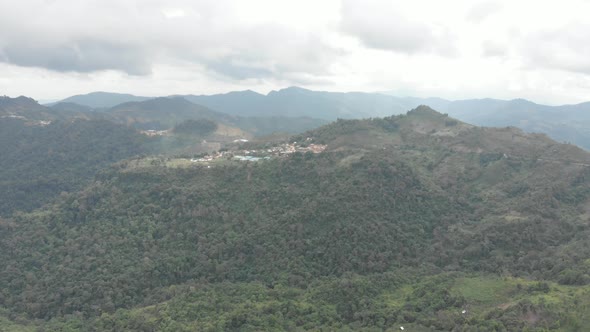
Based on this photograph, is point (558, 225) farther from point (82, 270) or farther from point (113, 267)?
point (82, 270)

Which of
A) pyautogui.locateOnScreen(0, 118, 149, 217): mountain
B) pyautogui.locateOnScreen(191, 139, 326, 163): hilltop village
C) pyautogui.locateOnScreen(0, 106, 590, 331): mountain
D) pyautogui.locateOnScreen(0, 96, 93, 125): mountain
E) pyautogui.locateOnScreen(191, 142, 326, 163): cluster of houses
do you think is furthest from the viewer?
pyautogui.locateOnScreen(0, 96, 93, 125): mountain

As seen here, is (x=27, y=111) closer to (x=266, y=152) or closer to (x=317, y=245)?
(x=266, y=152)

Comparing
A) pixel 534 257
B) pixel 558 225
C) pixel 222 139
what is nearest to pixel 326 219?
pixel 534 257

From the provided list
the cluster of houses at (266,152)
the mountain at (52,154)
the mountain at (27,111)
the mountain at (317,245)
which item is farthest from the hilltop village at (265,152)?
the mountain at (27,111)

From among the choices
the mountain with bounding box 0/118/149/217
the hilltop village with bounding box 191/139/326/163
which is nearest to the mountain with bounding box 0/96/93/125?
the mountain with bounding box 0/118/149/217

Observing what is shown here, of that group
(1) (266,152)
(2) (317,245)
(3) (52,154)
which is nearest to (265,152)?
(1) (266,152)

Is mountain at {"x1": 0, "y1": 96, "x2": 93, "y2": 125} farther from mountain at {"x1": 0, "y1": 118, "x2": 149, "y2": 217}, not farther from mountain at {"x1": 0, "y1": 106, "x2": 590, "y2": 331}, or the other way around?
mountain at {"x1": 0, "y1": 106, "x2": 590, "y2": 331}

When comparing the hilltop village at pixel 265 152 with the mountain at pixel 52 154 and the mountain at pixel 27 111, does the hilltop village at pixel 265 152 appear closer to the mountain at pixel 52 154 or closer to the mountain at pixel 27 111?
the mountain at pixel 52 154

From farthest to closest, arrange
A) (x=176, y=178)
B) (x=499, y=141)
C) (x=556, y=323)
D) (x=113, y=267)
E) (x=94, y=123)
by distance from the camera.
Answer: (x=94, y=123)
(x=499, y=141)
(x=176, y=178)
(x=113, y=267)
(x=556, y=323)
